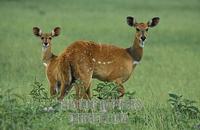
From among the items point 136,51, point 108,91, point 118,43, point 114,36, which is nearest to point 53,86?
point 108,91

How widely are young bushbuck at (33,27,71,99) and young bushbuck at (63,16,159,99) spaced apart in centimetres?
14

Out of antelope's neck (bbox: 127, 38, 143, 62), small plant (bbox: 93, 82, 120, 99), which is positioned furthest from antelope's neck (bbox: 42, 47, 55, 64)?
small plant (bbox: 93, 82, 120, 99)

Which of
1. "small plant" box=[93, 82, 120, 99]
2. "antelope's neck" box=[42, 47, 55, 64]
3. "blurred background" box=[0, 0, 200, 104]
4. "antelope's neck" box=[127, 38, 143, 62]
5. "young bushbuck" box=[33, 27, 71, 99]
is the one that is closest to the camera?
"small plant" box=[93, 82, 120, 99]

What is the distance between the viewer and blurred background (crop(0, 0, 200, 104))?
53.0ft

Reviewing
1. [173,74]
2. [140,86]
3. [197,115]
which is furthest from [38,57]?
[197,115]

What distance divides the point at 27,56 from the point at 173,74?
4844 millimetres

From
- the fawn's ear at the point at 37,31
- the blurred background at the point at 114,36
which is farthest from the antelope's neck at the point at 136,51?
the fawn's ear at the point at 37,31

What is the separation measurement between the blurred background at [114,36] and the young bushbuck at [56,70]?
4.13 feet

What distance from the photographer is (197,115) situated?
1002 cm

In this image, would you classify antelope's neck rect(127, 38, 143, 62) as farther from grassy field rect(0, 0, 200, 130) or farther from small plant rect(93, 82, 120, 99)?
small plant rect(93, 82, 120, 99)

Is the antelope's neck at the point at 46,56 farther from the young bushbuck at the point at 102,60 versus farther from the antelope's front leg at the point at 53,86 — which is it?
the young bushbuck at the point at 102,60

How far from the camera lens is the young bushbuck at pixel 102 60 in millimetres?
10641

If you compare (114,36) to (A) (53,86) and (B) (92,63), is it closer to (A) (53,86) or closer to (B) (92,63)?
(B) (92,63)

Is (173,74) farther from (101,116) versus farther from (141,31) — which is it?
(101,116)
